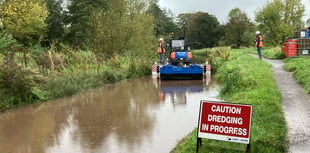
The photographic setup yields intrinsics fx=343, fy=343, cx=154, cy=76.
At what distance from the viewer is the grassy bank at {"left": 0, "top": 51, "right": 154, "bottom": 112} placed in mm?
11094

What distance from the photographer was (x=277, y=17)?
41.5 metres

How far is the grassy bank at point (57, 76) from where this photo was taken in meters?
11.1

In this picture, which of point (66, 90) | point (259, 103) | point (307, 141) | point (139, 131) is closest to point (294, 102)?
point (259, 103)

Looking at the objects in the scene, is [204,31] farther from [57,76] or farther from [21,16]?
[57,76]

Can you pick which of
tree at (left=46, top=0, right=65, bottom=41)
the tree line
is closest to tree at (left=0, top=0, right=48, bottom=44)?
the tree line

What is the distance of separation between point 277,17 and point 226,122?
130ft

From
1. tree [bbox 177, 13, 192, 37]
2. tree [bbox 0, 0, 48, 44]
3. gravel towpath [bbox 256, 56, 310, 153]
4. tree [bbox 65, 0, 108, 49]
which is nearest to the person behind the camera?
gravel towpath [bbox 256, 56, 310, 153]

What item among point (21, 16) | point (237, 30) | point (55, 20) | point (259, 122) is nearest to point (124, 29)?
point (21, 16)

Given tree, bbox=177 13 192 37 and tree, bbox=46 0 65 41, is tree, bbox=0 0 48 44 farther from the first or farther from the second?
tree, bbox=177 13 192 37

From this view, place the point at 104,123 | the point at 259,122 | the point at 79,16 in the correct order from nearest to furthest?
the point at 259,122, the point at 104,123, the point at 79,16

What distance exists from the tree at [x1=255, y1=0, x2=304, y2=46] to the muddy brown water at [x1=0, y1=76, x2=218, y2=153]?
102ft

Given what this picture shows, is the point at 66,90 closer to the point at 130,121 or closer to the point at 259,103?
the point at 130,121

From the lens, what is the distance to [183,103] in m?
10.9

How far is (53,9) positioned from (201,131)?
38216mm
